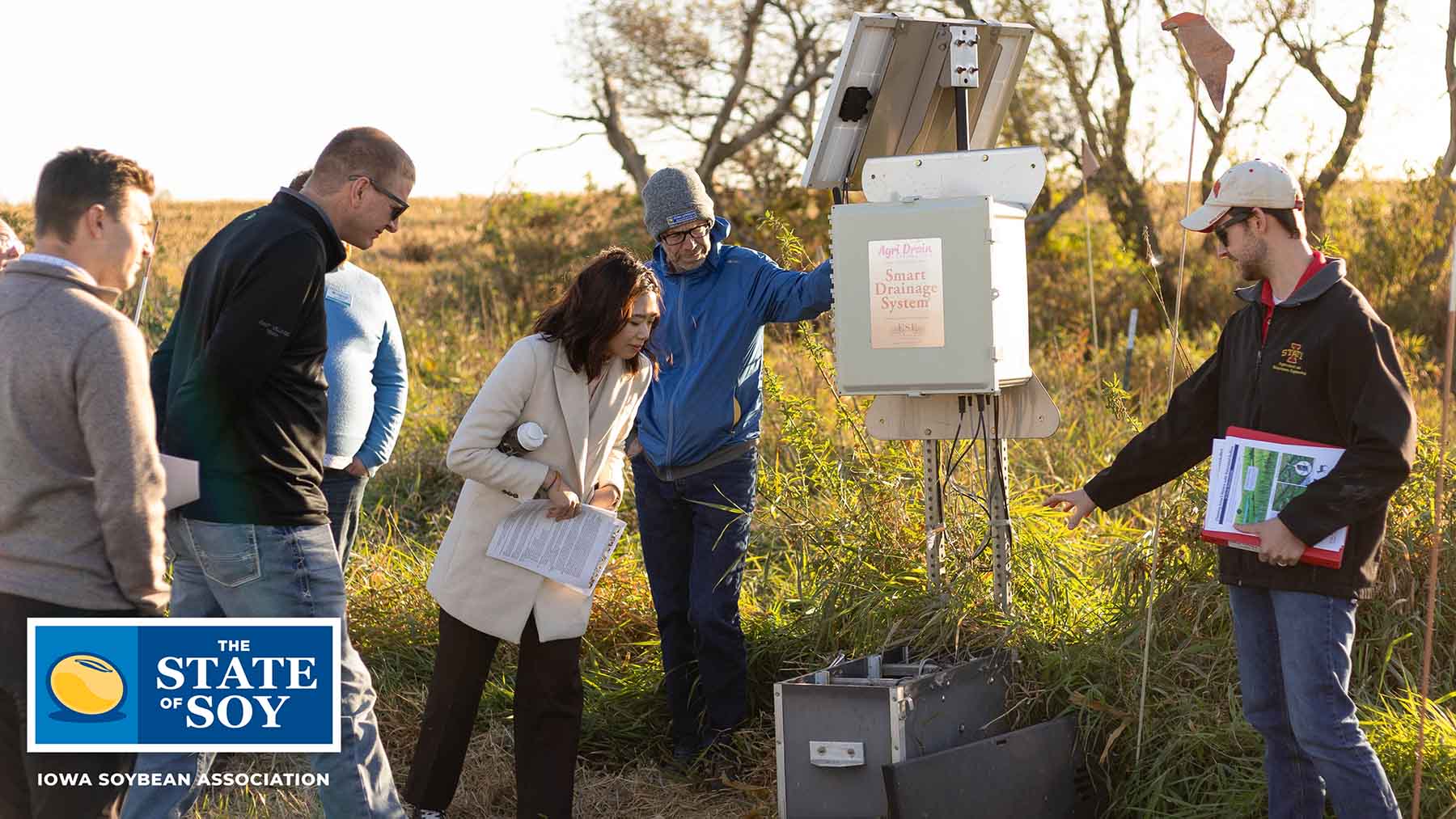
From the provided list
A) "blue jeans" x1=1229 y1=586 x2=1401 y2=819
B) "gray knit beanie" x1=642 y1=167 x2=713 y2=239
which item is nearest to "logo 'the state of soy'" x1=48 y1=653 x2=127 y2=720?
"gray knit beanie" x1=642 y1=167 x2=713 y2=239

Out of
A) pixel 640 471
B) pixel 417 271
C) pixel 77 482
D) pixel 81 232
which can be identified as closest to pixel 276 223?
pixel 81 232

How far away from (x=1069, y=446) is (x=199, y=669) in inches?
211

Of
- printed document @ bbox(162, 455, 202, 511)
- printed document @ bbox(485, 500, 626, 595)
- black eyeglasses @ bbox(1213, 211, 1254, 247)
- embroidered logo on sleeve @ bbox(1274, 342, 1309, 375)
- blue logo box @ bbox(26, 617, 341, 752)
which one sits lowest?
blue logo box @ bbox(26, 617, 341, 752)

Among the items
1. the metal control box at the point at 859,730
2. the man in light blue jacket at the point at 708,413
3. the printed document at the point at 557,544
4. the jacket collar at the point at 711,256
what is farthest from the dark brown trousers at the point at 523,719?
the jacket collar at the point at 711,256

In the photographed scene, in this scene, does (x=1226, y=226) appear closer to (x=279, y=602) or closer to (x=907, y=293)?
(x=907, y=293)

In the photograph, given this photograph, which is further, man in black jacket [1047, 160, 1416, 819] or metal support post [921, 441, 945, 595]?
metal support post [921, 441, 945, 595]

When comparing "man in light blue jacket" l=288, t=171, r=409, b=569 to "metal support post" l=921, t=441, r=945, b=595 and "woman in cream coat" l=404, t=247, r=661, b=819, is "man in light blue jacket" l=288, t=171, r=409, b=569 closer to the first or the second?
"woman in cream coat" l=404, t=247, r=661, b=819

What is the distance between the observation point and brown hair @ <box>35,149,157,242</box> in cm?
290

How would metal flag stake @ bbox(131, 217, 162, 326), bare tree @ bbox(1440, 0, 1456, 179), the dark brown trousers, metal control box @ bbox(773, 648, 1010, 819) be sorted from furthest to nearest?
bare tree @ bbox(1440, 0, 1456, 179)
the dark brown trousers
metal control box @ bbox(773, 648, 1010, 819)
metal flag stake @ bbox(131, 217, 162, 326)

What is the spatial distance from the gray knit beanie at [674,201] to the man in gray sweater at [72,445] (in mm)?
2006

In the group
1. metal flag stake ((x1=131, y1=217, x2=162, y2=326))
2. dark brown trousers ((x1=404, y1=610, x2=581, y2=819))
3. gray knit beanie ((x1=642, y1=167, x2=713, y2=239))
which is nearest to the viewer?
metal flag stake ((x1=131, y1=217, x2=162, y2=326))

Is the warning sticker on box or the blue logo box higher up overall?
the warning sticker on box

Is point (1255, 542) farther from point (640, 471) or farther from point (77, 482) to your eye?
point (77, 482)

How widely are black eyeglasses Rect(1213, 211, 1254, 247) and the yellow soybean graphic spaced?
2.91m
